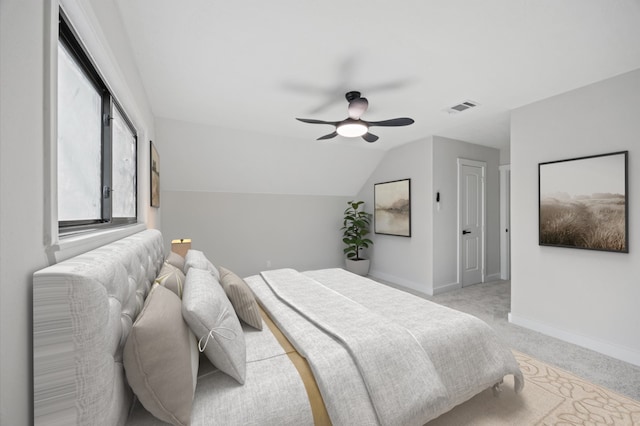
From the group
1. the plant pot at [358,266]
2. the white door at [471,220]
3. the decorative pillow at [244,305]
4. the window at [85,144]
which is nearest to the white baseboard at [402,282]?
the plant pot at [358,266]

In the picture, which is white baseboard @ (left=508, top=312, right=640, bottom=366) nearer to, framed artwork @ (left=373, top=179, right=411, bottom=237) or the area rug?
the area rug

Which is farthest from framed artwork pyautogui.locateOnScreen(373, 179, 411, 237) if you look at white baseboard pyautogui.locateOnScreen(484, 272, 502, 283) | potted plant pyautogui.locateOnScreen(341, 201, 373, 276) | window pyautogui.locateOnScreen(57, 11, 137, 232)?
window pyautogui.locateOnScreen(57, 11, 137, 232)

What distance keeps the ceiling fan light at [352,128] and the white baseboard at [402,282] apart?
2.87 m

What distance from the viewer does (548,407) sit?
1656 millimetres

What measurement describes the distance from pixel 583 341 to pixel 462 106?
2724mm

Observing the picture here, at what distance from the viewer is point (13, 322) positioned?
2.03 feet

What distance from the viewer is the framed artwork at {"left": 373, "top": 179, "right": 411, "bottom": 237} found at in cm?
454

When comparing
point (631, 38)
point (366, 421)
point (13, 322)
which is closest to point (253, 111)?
point (13, 322)

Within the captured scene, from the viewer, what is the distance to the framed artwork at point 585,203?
7.50 feet

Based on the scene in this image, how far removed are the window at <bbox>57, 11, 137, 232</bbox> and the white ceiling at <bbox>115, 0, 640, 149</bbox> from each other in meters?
0.58

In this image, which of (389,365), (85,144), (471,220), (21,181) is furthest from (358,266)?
(21,181)

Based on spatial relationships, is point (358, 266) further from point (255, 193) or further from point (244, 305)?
point (244, 305)

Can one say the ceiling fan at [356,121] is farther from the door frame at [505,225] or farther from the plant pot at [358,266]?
the door frame at [505,225]

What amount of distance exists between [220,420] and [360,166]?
4.72 m
